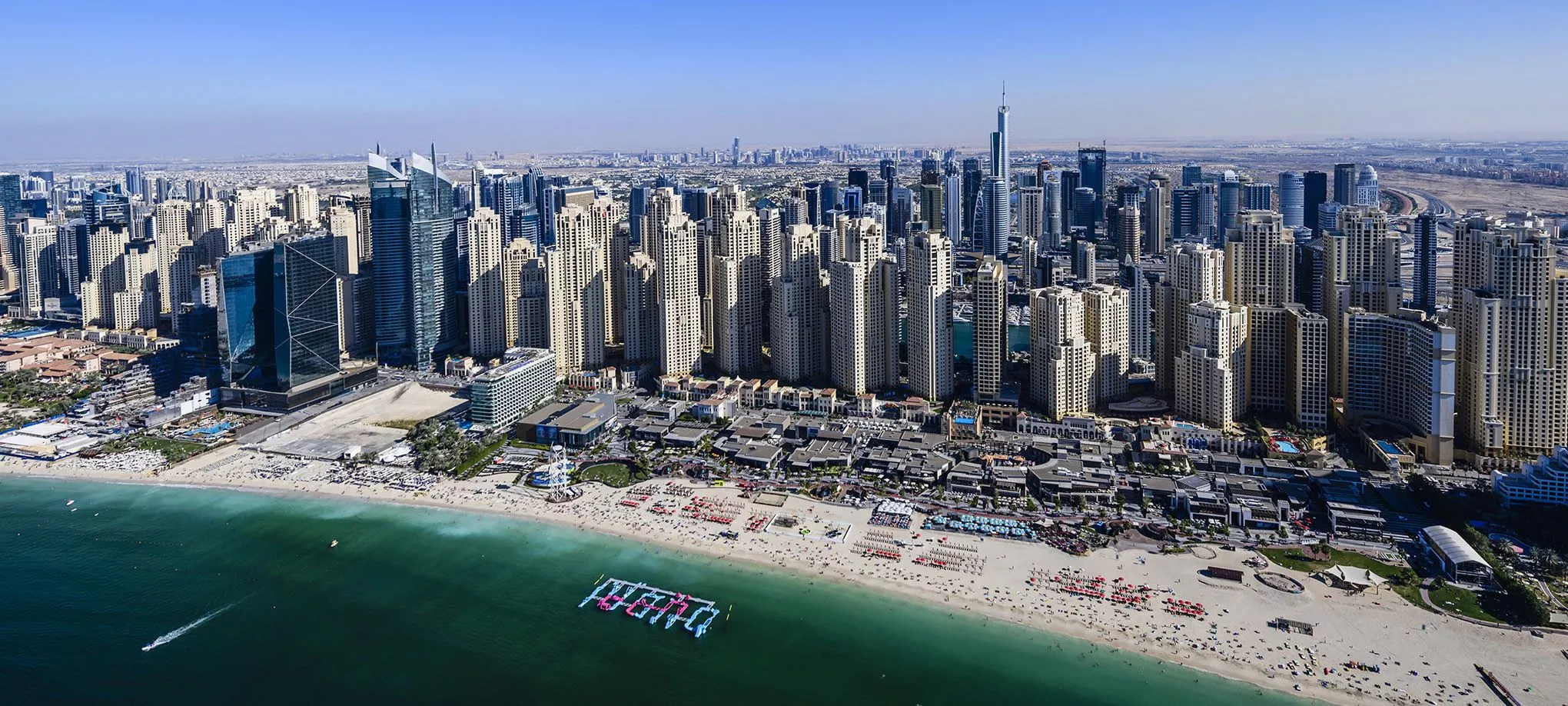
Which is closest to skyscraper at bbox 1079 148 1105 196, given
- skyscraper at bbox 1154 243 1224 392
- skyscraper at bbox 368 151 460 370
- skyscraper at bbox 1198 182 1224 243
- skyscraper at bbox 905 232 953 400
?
skyscraper at bbox 1198 182 1224 243

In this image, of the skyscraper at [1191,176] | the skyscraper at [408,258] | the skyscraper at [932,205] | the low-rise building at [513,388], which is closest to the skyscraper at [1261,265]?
the low-rise building at [513,388]

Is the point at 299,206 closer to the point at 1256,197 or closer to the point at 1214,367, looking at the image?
the point at 1214,367

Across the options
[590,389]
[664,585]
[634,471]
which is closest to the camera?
[664,585]

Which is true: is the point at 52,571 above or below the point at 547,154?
below

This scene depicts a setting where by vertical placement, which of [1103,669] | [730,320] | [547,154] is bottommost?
[1103,669]

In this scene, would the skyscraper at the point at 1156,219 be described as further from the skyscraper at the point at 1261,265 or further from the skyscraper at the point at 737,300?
the skyscraper at the point at 737,300

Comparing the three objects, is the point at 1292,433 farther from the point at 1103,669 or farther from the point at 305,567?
the point at 305,567

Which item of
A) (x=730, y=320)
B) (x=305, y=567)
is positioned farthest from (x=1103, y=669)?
(x=730, y=320)
